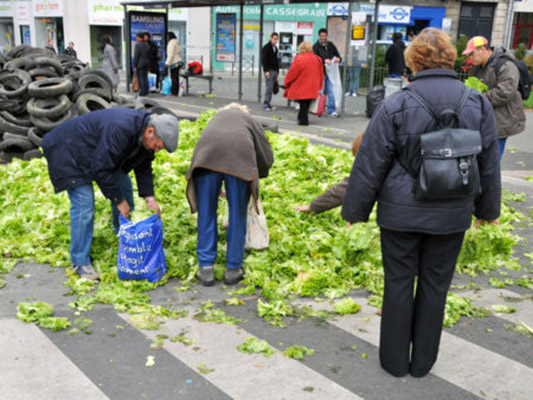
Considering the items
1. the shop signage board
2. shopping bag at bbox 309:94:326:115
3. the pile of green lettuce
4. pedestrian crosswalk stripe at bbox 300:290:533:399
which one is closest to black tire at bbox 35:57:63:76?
the pile of green lettuce

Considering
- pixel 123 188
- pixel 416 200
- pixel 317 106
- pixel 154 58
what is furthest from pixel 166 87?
pixel 416 200

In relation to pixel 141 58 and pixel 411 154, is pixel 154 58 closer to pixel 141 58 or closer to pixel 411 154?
pixel 141 58

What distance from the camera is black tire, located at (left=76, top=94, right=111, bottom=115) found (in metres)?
11.0

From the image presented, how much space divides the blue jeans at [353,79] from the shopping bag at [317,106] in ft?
19.0

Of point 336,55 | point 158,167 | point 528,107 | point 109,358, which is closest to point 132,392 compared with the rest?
point 109,358

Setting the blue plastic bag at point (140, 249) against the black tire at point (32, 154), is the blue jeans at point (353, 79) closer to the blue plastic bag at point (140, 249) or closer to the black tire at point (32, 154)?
the black tire at point (32, 154)

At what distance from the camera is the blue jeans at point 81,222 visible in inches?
214

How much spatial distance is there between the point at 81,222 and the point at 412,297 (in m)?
3.07

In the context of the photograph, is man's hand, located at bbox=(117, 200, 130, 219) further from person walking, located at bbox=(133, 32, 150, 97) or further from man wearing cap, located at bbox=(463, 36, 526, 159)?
person walking, located at bbox=(133, 32, 150, 97)

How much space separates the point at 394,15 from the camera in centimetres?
3541

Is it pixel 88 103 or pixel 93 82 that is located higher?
pixel 93 82

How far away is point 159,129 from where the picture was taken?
5.04 metres

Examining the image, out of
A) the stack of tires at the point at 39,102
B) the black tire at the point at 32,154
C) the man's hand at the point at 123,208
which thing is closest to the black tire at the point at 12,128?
the stack of tires at the point at 39,102

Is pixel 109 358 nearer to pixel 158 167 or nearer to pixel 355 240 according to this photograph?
pixel 355 240
